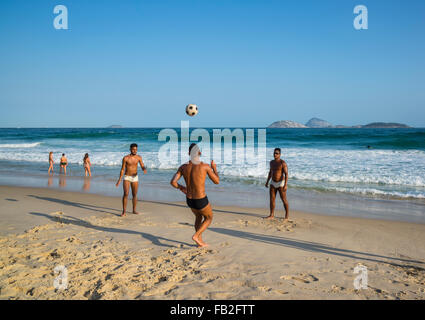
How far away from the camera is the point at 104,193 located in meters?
10.8

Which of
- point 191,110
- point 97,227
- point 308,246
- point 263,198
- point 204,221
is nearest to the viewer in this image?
point 204,221

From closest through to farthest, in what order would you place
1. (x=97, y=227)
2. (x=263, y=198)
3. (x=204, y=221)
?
(x=204, y=221), (x=97, y=227), (x=263, y=198)

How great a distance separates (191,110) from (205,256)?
3.74 metres

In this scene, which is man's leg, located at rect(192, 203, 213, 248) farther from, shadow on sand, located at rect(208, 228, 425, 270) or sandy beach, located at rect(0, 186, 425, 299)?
shadow on sand, located at rect(208, 228, 425, 270)

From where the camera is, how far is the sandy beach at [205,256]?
3.90 metres

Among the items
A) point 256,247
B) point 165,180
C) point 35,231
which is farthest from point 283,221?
point 165,180

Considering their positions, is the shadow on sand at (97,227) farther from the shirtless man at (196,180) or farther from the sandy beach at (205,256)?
the shirtless man at (196,180)

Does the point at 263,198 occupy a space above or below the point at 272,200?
below

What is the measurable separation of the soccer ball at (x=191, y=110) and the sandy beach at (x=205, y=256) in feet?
Answer: 8.54

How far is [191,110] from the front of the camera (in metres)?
7.48

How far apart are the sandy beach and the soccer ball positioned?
2602 mm

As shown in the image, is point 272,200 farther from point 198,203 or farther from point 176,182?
point 176,182

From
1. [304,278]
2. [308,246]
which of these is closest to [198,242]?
[304,278]
